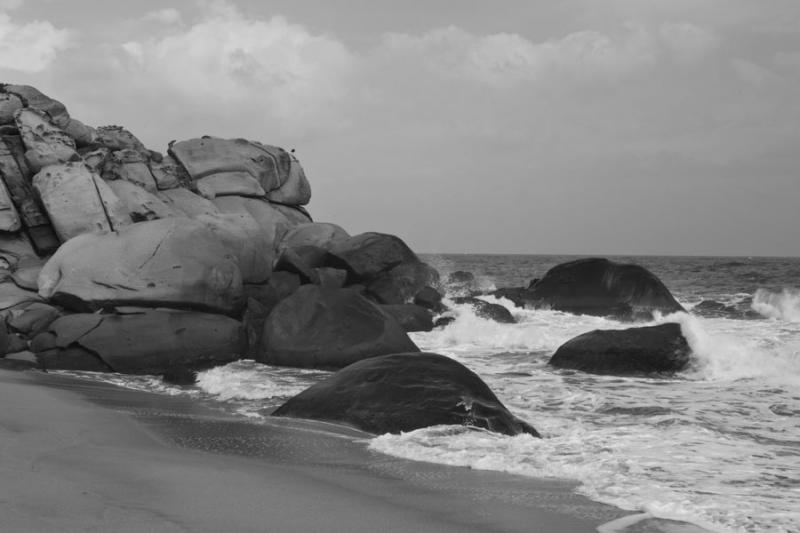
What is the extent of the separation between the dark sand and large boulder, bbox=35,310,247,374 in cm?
465

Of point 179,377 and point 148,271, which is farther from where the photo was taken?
point 148,271

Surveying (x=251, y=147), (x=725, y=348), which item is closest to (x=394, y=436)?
(x=725, y=348)

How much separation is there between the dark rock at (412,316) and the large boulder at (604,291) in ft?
16.9

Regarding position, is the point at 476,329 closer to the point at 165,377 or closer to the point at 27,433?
the point at 165,377

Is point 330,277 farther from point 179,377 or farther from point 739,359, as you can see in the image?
point 739,359

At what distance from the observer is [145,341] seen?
1210 cm

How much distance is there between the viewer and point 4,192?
53.0 feet

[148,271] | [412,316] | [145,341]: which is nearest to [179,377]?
[145,341]

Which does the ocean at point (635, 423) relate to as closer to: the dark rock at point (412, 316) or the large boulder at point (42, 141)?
the dark rock at point (412, 316)

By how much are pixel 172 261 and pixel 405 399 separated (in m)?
7.11

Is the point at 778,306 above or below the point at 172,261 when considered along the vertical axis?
below

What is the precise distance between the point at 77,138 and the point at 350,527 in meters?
16.9

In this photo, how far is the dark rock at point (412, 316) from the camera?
56.7 feet

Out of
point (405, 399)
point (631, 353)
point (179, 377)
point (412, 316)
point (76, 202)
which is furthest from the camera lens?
point (412, 316)
